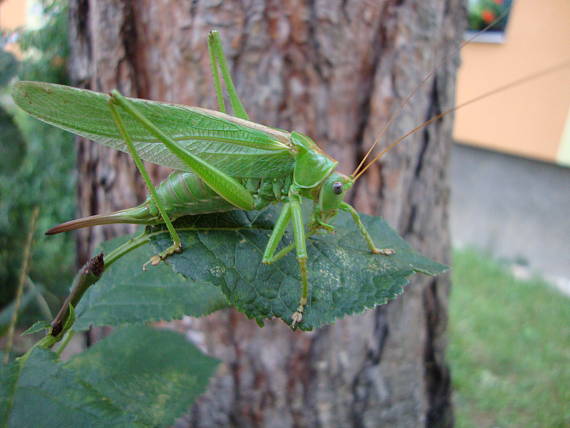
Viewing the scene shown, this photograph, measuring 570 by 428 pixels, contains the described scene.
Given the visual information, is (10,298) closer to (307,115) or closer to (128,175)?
(128,175)

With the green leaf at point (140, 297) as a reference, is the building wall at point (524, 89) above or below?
above

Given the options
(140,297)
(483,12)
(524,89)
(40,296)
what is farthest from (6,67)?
(483,12)

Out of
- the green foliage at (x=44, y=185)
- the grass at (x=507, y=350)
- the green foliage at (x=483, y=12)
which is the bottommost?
the grass at (x=507, y=350)

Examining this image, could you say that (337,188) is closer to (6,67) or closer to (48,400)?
(48,400)

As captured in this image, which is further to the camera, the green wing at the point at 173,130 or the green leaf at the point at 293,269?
the green wing at the point at 173,130

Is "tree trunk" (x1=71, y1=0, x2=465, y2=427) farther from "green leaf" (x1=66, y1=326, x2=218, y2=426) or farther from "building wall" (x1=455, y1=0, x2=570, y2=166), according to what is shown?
"building wall" (x1=455, y1=0, x2=570, y2=166)

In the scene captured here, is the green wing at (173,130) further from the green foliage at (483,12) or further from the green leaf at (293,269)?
the green foliage at (483,12)

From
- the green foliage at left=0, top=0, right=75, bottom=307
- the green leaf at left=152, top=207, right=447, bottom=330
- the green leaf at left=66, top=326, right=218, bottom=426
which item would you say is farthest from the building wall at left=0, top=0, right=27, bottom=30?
the green leaf at left=152, top=207, right=447, bottom=330

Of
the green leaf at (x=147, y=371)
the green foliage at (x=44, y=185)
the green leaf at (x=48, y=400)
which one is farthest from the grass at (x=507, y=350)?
the green foliage at (x=44, y=185)
